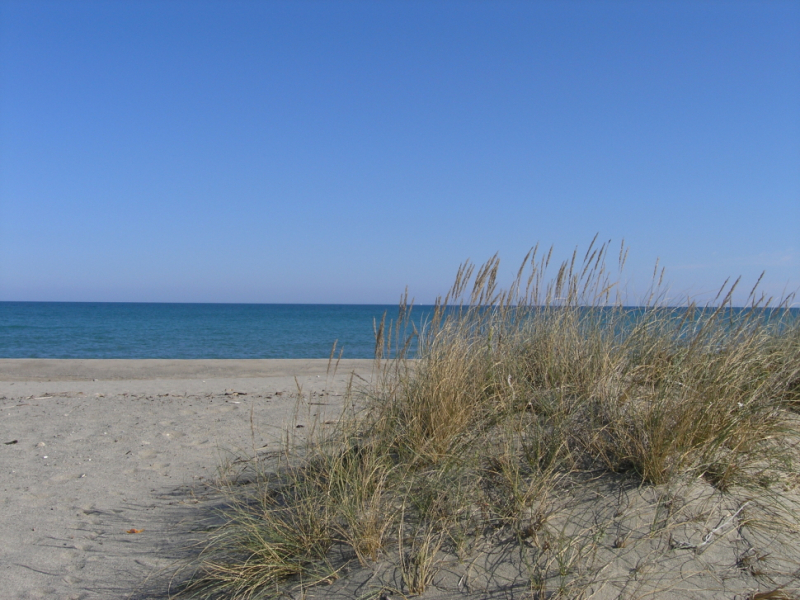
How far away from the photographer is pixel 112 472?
173 inches

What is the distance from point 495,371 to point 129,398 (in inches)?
238

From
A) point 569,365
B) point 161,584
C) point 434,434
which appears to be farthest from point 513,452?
point 161,584

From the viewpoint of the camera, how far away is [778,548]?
2424 millimetres

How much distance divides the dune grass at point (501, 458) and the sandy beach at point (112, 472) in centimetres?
47

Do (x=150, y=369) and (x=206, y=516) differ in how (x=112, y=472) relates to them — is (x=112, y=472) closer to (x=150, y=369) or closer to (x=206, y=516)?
(x=206, y=516)

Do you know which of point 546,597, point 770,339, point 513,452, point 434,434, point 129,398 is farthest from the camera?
point 129,398

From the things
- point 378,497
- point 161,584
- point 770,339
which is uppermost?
point 770,339

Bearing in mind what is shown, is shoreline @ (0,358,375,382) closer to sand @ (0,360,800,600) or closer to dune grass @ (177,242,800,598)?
sand @ (0,360,800,600)

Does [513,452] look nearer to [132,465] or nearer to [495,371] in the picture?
[495,371]

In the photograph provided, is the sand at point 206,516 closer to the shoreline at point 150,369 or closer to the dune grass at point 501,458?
the dune grass at point 501,458

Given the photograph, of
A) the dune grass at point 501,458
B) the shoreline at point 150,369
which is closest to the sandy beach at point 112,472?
the dune grass at point 501,458

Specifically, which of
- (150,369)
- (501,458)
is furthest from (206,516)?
(150,369)

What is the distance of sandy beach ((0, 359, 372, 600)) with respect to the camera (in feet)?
9.58

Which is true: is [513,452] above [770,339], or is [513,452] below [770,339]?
below
